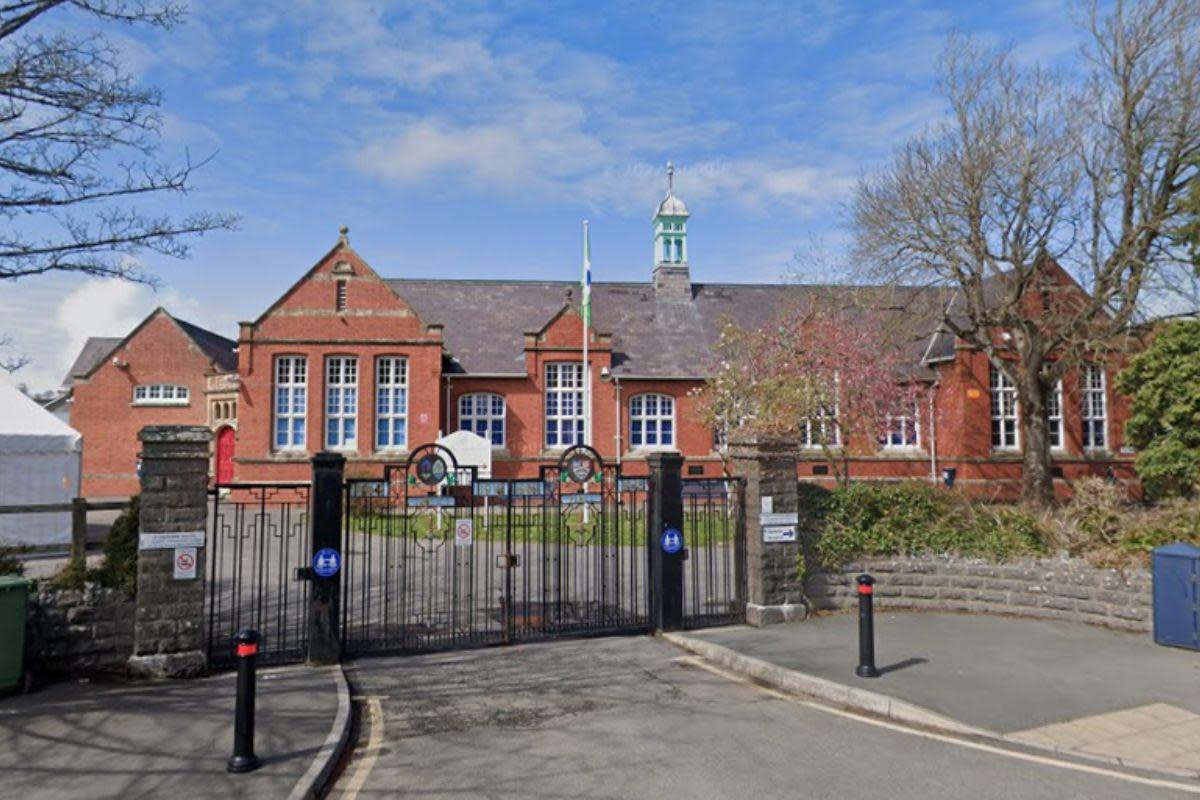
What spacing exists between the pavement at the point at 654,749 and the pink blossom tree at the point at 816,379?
46.6 ft

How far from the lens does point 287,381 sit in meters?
29.3

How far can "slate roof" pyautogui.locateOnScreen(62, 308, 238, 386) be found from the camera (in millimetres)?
37938

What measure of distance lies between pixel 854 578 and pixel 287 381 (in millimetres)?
24197

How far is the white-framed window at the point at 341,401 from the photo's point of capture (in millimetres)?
29312

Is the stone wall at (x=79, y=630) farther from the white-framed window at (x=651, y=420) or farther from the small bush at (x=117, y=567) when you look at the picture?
the white-framed window at (x=651, y=420)

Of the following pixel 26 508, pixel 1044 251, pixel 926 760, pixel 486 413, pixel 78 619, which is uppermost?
pixel 1044 251

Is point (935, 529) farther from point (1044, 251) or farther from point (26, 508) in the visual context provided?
point (1044, 251)

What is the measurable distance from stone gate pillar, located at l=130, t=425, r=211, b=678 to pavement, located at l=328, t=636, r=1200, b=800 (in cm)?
178

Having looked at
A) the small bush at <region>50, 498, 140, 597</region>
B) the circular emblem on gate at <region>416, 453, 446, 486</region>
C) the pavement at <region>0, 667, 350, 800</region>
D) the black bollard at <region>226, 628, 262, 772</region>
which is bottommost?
the pavement at <region>0, 667, 350, 800</region>

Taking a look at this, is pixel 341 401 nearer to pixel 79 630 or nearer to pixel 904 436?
pixel 904 436

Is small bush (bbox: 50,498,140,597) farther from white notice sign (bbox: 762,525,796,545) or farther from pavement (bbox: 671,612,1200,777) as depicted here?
white notice sign (bbox: 762,525,796,545)

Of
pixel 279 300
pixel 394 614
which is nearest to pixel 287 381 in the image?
pixel 279 300

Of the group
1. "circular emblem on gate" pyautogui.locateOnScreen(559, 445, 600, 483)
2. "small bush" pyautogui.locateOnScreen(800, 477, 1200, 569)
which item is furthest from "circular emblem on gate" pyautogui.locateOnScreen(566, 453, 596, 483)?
"small bush" pyautogui.locateOnScreen(800, 477, 1200, 569)

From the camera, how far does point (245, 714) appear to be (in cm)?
555
